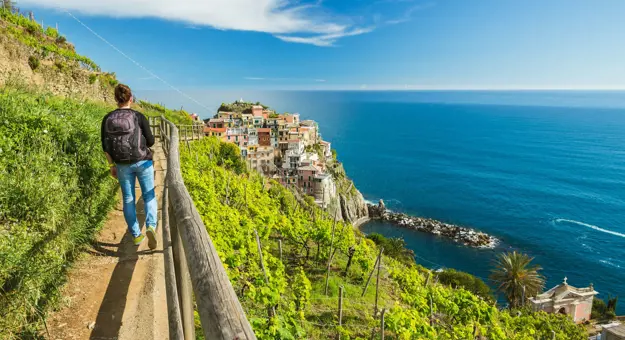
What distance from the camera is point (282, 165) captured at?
204 feet

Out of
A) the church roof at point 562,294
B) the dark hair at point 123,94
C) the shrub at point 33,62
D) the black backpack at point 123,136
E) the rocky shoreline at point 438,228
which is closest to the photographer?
the black backpack at point 123,136

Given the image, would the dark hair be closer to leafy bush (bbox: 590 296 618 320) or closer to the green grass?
the green grass

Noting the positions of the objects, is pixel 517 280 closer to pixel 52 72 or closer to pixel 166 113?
pixel 166 113

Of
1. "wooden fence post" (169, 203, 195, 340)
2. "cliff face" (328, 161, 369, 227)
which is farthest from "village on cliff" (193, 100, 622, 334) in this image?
"wooden fence post" (169, 203, 195, 340)

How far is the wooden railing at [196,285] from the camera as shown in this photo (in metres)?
1.04

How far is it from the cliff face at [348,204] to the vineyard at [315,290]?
42.3 metres

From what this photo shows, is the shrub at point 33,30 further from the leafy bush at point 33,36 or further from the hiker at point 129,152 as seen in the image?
the hiker at point 129,152

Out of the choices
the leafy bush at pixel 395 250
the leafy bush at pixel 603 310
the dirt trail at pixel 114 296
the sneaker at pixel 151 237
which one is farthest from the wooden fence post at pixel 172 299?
the leafy bush at pixel 603 310

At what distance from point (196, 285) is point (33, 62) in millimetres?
28610

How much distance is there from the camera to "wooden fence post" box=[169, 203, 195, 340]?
1.72 m

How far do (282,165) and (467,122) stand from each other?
15336cm

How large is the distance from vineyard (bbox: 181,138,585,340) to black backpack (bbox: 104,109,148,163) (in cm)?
182

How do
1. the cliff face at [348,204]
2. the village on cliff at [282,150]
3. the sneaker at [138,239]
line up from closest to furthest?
the sneaker at [138,239]
the cliff face at [348,204]
the village on cliff at [282,150]

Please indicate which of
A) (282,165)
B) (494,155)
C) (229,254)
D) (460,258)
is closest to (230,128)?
(282,165)
